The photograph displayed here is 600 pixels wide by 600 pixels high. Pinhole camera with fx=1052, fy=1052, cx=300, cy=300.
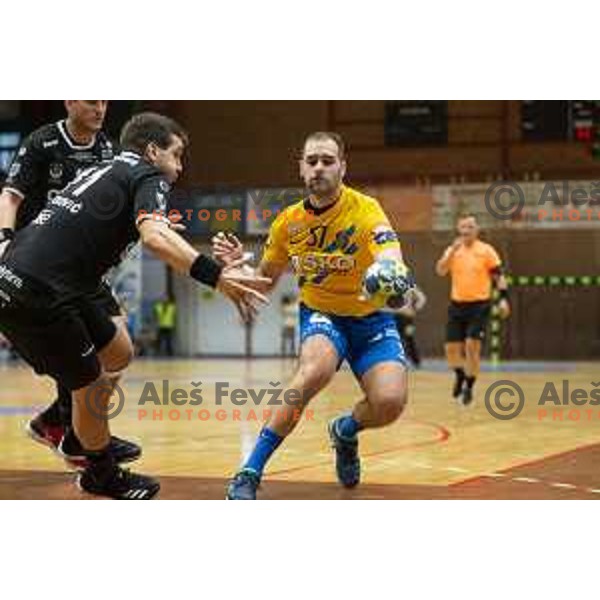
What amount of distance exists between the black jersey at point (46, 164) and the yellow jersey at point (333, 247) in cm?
149

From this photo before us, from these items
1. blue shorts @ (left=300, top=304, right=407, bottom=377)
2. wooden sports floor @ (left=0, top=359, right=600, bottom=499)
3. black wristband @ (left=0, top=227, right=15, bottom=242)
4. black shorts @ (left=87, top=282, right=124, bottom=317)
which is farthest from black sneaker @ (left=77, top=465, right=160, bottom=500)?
black wristband @ (left=0, top=227, right=15, bottom=242)

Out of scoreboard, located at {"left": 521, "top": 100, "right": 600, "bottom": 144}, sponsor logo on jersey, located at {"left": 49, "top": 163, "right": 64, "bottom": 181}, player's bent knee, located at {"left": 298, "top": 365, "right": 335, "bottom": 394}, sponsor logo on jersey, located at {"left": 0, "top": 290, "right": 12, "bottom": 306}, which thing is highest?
scoreboard, located at {"left": 521, "top": 100, "right": 600, "bottom": 144}

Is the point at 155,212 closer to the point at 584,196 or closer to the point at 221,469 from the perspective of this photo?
the point at 221,469

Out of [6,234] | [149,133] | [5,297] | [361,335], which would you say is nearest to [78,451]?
[6,234]

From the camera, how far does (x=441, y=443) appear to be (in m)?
9.05

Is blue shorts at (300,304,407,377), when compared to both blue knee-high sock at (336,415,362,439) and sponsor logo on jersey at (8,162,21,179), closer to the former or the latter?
blue knee-high sock at (336,415,362,439)

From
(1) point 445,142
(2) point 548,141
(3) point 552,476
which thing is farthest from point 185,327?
(3) point 552,476

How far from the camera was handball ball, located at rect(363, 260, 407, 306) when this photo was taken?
5930 mm

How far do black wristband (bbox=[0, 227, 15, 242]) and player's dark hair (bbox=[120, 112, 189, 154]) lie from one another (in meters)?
1.38

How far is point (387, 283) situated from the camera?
19.4ft

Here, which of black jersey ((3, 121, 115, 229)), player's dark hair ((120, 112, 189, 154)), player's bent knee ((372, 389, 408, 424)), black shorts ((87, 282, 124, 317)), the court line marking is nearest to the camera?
player's dark hair ((120, 112, 189, 154))

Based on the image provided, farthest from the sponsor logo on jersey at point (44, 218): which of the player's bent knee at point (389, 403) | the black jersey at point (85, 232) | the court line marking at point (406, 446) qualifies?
the court line marking at point (406, 446)

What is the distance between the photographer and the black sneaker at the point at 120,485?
6102mm

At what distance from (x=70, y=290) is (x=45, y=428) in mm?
2071
